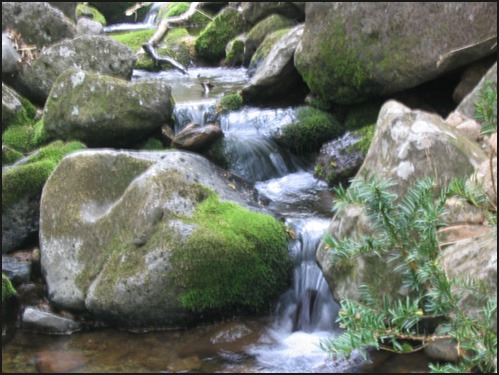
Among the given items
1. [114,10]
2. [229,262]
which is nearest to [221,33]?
[114,10]

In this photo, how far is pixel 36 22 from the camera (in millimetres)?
10375

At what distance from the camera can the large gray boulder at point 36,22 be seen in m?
10.1

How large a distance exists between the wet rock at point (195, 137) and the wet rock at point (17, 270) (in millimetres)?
3030

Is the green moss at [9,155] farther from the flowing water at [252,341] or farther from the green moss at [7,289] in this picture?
the flowing water at [252,341]

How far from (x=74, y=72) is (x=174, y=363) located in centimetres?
515

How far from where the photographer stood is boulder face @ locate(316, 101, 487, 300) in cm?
423

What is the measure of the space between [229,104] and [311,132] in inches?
79.2

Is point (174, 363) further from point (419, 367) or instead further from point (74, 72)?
point (74, 72)

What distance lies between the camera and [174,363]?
440 centimetres

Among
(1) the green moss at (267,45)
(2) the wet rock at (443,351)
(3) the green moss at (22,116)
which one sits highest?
(1) the green moss at (267,45)

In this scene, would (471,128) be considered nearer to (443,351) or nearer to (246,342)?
(443,351)

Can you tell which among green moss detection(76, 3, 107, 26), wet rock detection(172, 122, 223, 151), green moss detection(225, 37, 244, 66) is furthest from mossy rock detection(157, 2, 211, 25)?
wet rock detection(172, 122, 223, 151)

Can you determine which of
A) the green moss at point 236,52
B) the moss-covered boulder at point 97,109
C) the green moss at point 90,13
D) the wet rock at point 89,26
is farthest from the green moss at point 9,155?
the green moss at point 90,13

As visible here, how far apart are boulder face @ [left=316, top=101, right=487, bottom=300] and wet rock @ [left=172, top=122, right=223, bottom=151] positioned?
375cm
